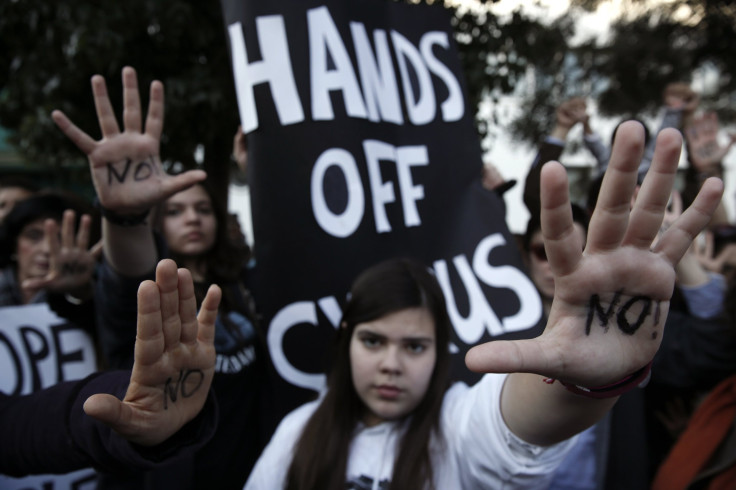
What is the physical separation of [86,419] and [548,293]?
5.28 ft

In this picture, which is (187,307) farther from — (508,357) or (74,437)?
(508,357)

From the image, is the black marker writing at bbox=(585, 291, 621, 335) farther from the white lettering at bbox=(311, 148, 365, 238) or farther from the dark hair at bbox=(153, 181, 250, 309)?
the dark hair at bbox=(153, 181, 250, 309)

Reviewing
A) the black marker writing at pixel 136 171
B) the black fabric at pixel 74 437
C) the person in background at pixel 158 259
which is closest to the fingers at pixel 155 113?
the person in background at pixel 158 259

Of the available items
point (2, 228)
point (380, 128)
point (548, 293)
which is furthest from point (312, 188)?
point (2, 228)

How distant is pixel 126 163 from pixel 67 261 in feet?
1.55

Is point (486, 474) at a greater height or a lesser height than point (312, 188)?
lesser

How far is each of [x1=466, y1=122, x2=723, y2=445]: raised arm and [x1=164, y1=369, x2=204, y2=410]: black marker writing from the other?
0.53 meters

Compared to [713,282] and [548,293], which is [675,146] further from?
[548,293]

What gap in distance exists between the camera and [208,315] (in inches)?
41.6

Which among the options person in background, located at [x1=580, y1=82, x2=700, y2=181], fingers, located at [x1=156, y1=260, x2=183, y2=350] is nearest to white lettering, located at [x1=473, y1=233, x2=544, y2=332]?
person in background, located at [x1=580, y1=82, x2=700, y2=181]

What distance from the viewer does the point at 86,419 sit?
1083 mm

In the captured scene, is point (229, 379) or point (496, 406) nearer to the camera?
point (496, 406)

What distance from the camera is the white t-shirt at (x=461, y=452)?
1093 millimetres

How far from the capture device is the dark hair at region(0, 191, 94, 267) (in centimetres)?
219
